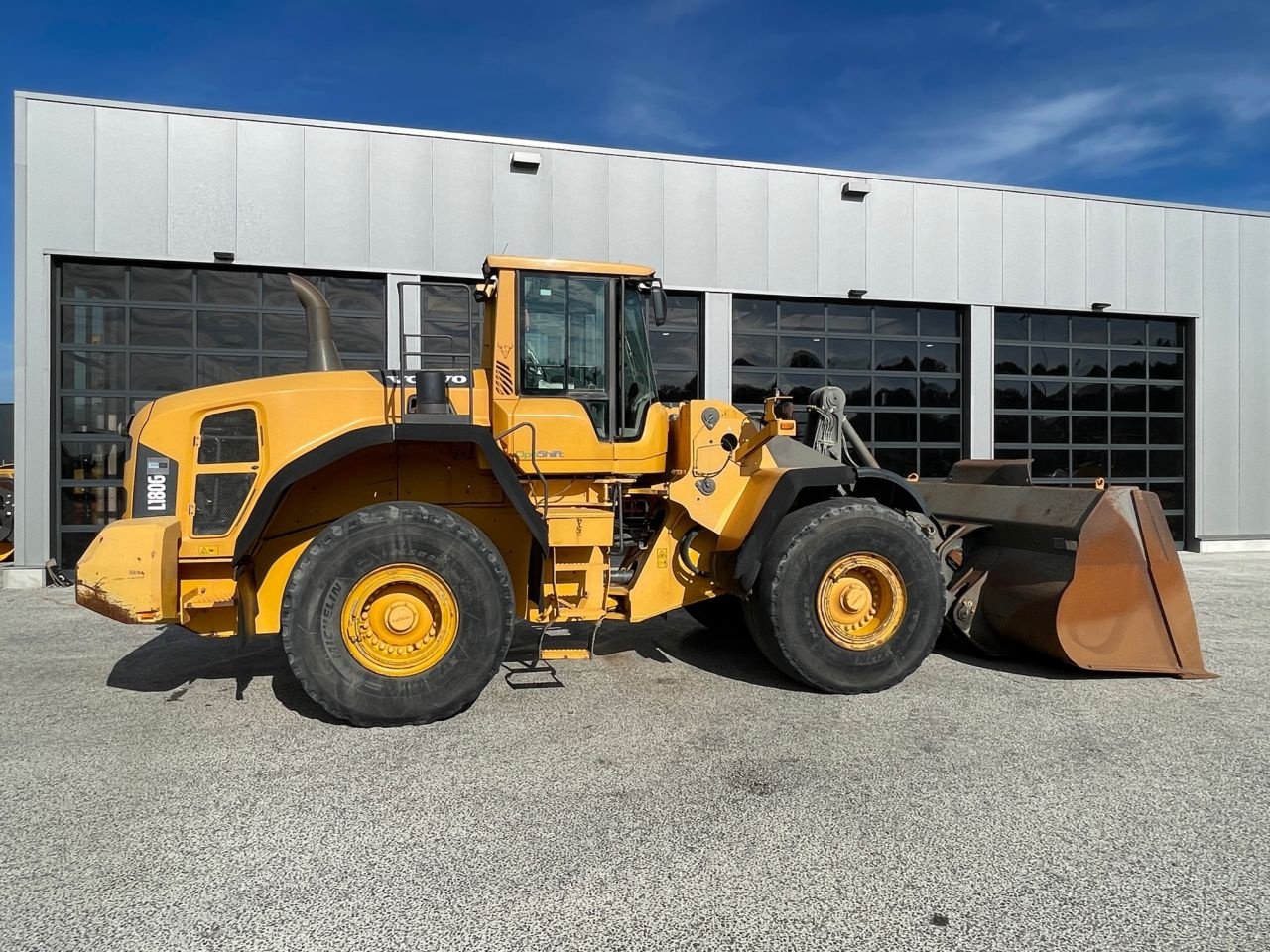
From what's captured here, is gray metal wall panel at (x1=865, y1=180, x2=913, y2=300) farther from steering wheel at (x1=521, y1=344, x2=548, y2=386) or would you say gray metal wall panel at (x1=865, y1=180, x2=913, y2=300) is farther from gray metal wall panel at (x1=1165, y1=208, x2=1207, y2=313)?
steering wheel at (x1=521, y1=344, x2=548, y2=386)

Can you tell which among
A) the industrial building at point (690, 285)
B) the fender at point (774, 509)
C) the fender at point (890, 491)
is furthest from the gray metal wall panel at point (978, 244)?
the fender at point (774, 509)

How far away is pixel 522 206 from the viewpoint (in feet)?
33.2

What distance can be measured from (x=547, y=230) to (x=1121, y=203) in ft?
Result: 30.4

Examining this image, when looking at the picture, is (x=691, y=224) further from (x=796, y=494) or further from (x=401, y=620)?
(x=401, y=620)

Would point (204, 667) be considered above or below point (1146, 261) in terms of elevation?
below

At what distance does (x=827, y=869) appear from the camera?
8.96 feet

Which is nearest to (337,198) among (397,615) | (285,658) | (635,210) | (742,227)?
(635,210)

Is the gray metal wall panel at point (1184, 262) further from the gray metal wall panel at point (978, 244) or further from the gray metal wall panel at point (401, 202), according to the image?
the gray metal wall panel at point (401, 202)

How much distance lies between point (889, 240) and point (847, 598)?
27.3 ft

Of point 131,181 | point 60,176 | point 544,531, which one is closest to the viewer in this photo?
point 544,531

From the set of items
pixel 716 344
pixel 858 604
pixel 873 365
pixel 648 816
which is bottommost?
pixel 648 816

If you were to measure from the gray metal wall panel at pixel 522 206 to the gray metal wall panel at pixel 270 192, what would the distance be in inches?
94.2

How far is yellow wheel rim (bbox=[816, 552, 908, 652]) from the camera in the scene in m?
4.77

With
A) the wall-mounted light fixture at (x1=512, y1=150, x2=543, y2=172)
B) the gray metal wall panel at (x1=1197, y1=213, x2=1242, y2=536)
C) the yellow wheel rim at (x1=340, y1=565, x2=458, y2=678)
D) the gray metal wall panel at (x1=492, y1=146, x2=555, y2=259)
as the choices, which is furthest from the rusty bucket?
the gray metal wall panel at (x1=1197, y1=213, x2=1242, y2=536)
